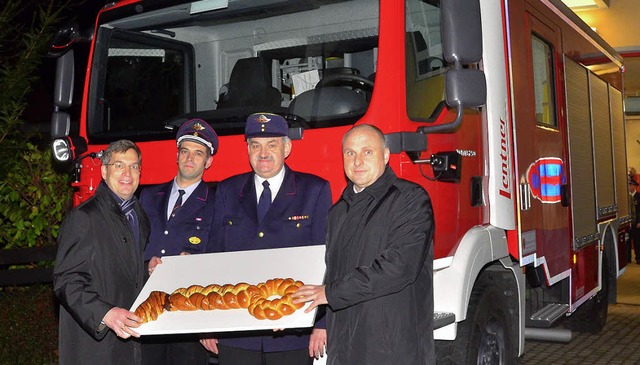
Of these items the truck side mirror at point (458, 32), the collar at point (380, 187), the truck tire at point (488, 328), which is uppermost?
the truck side mirror at point (458, 32)

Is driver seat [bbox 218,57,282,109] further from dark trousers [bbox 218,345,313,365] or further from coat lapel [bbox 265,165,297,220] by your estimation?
dark trousers [bbox 218,345,313,365]

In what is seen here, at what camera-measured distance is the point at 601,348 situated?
27.2 feet

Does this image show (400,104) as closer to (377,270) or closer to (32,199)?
(377,270)

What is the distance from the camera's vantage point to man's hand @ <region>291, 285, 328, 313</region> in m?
3.38

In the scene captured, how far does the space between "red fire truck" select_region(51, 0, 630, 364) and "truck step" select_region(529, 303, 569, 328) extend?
0.08ft

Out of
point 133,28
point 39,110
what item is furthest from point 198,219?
point 39,110

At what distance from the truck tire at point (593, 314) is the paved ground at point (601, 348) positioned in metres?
0.10

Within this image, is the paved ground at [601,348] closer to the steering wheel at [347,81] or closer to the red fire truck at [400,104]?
the red fire truck at [400,104]

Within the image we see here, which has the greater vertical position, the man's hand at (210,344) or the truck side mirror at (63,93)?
the truck side mirror at (63,93)

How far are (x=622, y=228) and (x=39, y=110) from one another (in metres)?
9.43

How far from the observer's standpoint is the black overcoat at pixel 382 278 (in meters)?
3.30

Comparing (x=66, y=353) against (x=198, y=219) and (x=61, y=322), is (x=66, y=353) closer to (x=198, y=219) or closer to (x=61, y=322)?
(x=61, y=322)

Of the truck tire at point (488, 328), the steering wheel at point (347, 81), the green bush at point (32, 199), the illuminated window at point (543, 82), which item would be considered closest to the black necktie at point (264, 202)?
the steering wheel at point (347, 81)

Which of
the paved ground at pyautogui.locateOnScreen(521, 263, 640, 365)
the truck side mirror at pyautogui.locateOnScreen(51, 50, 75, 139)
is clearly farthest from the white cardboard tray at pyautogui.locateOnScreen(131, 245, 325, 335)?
the paved ground at pyautogui.locateOnScreen(521, 263, 640, 365)
